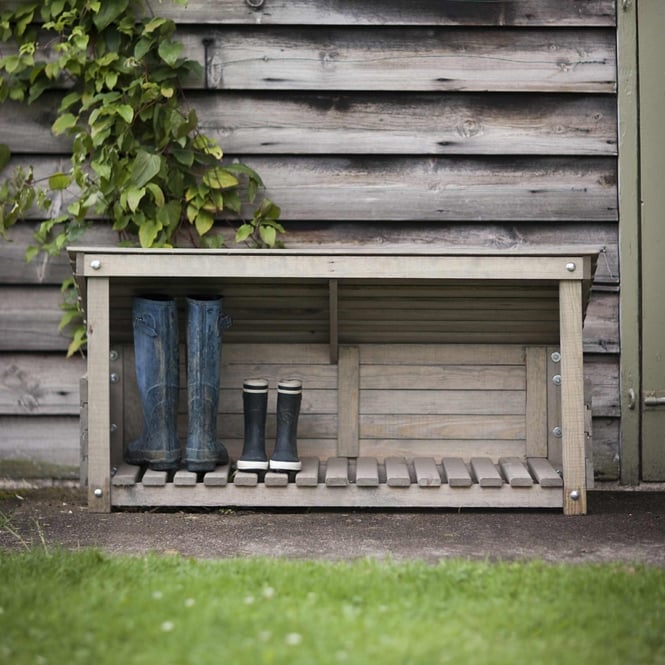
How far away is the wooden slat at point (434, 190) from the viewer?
16.6ft

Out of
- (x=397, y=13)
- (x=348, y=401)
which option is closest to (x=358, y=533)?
(x=348, y=401)

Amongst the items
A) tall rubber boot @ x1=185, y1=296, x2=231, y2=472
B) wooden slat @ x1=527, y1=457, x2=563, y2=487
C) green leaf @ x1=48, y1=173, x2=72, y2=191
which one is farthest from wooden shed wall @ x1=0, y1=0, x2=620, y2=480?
wooden slat @ x1=527, y1=457, x2=563, y2=487

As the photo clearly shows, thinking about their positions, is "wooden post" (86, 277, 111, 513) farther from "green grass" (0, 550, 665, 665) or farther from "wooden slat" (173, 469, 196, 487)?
"green grass" (0, 550, 665, 665)

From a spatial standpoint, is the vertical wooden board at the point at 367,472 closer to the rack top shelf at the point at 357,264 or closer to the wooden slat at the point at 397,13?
the rack top shelf at the point at 357,264

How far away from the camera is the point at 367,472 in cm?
454

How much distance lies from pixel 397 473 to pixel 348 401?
0.56m

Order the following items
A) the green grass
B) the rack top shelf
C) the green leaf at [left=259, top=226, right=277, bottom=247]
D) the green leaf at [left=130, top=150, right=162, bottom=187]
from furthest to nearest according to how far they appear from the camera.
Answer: the green leaf at [left=259, top=226, right=277, bottom=247], the green leaf at [left=130, top=150, right=162, bottom=187], the rack top shelf, the green grass

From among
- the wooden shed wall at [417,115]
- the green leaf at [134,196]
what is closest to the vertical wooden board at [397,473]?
the wooden shed wall at [417,115]

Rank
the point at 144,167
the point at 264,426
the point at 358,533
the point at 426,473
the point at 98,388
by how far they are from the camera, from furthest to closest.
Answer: the point at 144,167, the point at 264,426, the point at 426,473, the point at 98,388, the point at 358,533

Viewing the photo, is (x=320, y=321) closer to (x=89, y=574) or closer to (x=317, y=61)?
(x=317, y=61)

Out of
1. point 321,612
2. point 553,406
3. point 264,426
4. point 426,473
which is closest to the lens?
point 321,612

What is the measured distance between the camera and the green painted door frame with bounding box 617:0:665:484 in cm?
504

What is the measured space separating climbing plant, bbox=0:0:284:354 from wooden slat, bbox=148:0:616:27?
16cm

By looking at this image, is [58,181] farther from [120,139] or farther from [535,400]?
[535,400]
